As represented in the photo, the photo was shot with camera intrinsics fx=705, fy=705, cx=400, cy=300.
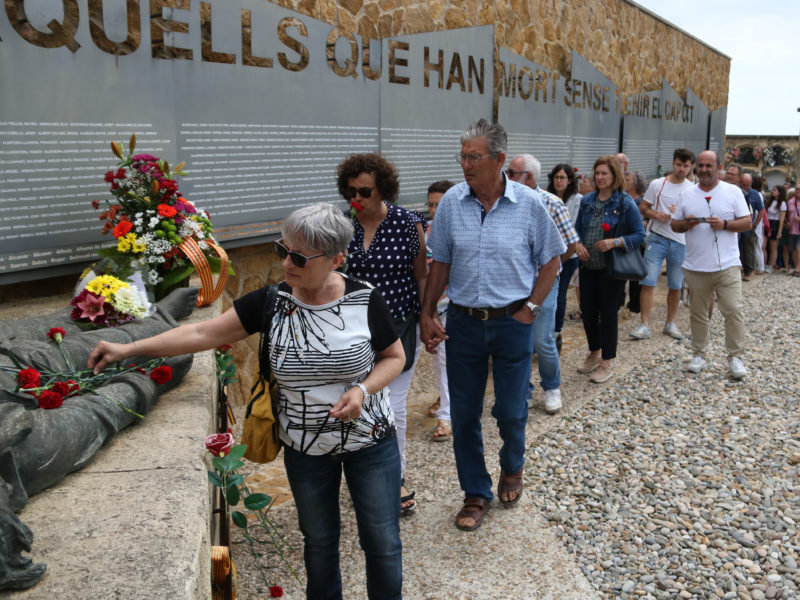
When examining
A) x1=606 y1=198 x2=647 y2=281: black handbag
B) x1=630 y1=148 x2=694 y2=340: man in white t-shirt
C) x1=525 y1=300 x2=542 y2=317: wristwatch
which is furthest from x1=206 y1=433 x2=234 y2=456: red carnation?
x1=630 y1=148 x2=694 y2=340: man in white t-shirt

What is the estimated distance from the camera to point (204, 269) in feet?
13.0

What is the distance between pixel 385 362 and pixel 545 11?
8.77m

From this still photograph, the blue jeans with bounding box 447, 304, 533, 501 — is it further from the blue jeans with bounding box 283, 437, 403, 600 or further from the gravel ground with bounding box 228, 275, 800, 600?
the blue jeans with bounding box 283, 437, 403, 600

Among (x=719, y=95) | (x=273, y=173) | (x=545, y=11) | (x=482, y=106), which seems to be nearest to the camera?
(x=273, y=173)

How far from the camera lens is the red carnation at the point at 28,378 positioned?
2.20 metres

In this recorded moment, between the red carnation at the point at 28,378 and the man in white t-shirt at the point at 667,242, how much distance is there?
6557 millimetres

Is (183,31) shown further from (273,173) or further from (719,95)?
(719,95)

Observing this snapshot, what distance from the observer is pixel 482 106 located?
8.08 metres

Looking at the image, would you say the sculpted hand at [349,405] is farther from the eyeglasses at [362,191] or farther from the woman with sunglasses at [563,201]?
the woman with sunglasses at [563,201]

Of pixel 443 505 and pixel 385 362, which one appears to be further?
pixel 443 505

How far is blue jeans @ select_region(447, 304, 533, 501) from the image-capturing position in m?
3.45

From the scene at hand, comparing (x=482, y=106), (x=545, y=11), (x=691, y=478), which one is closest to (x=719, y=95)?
(x=545, y=11)

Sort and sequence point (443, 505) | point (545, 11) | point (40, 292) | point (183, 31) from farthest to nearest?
point (545, 11)
point (183, 31)
point (40, 292)
point (443, 505)

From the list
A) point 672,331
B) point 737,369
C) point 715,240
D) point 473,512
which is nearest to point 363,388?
point 473,512
